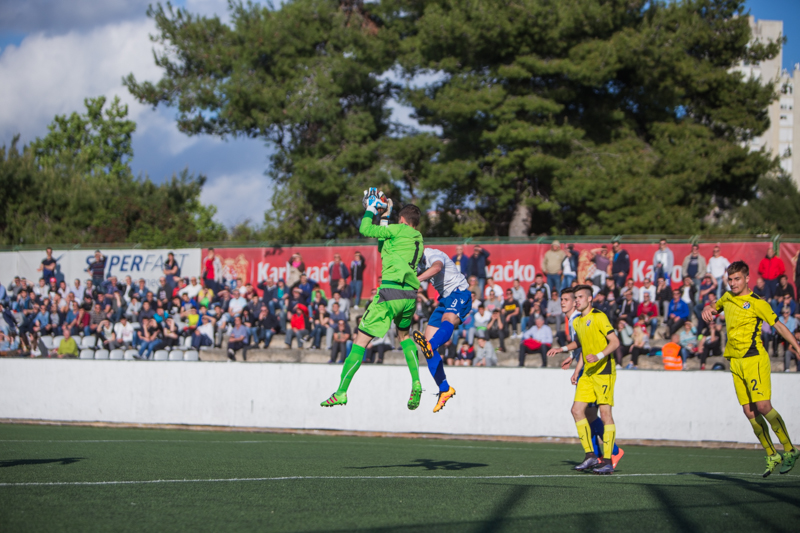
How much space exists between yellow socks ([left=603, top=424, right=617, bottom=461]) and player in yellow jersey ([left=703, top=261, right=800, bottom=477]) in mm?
1609

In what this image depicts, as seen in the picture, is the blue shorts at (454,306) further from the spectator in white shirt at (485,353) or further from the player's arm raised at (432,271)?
the spectator in white shirt at (485,353)

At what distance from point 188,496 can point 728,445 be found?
11206mm

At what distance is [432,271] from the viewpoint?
8.29 metres

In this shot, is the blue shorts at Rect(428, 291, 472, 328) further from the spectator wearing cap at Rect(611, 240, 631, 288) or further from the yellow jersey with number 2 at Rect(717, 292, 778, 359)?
the spectator wearing cap at Rect(611, 240, 631, 288)

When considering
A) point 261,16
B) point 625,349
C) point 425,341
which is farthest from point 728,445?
point 261,16

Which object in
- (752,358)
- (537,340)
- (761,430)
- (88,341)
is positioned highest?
(752,358)

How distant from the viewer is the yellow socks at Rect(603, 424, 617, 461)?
8484 millimetres

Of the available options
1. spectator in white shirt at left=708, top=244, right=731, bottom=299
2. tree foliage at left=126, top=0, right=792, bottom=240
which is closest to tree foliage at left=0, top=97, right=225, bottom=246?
tree foliage at left=126, top=0, right=792, bottom=240

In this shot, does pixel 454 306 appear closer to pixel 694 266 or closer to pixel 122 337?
pixel 694 266

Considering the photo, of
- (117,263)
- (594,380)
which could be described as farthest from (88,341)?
(594,380)

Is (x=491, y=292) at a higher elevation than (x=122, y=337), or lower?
higher

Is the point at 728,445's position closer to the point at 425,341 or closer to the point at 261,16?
the point at 425,341

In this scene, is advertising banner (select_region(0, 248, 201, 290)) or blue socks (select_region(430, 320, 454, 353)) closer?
blue socks (select_region(430, 320, 454, 353))

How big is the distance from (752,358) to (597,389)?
189cm
